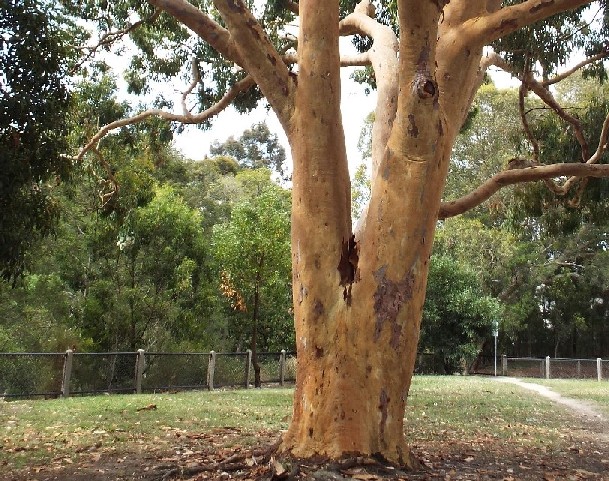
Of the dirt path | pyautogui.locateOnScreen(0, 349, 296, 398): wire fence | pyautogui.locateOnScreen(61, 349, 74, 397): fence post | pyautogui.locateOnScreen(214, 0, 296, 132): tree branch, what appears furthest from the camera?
pyautogui.locateOnScreen(61, 349, 74, 397): fence post

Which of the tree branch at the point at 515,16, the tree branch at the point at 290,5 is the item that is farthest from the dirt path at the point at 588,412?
the tree branch at the point at 290,5

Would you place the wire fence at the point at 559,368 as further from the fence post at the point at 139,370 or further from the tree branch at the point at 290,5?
the tree branch at the point at 290,5

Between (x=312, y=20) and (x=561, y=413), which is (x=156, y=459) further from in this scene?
(x=561, y=413)

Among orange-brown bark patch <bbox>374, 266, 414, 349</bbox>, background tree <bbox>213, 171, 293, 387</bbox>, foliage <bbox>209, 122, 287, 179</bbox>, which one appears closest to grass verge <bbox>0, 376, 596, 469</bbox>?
orange-brown bark patch <bbox>374, 266, 414, 349</bbox>

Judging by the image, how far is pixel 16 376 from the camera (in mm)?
14141

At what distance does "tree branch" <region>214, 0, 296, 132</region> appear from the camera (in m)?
6.21

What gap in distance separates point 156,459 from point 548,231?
12.3 m

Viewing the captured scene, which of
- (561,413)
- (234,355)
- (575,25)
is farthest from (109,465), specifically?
(234,355)

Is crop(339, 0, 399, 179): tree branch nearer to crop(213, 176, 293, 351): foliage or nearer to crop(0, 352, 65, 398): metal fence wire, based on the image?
crop(0, 352, 65, 398): metal fence wire

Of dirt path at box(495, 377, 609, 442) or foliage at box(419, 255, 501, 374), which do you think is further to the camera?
foliage at box(419, 255, 501, 374)

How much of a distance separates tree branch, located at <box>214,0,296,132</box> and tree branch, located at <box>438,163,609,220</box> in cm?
299

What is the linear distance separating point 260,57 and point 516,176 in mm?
3961

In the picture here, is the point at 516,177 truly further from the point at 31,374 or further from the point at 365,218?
the point at 31,374

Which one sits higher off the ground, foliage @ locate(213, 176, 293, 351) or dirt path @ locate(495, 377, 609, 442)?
foliage @ locate(213, 176, 293, 351)
